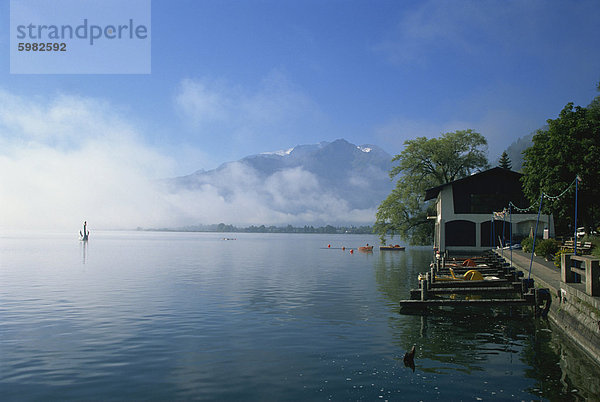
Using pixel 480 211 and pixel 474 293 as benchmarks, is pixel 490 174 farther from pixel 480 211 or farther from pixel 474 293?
pixel 474 293

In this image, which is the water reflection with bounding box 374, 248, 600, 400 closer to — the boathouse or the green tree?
the green tree

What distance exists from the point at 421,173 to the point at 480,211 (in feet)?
50.9

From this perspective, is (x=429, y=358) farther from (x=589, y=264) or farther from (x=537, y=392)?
(x=589, y=264)

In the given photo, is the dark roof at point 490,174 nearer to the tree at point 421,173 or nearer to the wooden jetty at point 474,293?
the tree at point 421,173

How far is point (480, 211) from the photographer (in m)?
54.7

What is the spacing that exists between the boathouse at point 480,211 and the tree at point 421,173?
510 inches

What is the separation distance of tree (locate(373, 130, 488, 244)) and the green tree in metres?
31.9

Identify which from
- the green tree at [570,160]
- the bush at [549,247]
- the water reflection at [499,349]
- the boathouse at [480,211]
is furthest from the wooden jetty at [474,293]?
Result: the boathouse at [480,211]

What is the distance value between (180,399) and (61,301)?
16390 mm

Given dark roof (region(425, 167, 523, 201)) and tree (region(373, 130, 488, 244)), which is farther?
tree (region(373, 130, 488, 244))

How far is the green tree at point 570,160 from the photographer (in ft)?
106

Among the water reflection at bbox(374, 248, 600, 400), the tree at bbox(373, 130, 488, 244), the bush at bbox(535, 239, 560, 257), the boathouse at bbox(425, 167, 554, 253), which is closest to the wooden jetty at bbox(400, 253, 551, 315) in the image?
the water reflection at bbox(374, 248, 600, 400)

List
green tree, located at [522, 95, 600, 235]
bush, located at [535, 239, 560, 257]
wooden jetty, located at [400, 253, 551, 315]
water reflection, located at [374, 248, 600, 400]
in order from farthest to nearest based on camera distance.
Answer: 1. green tree, located at [522, 95, 600, 235]
2. bush, located at [535, 239, 560, 257]
3. wooden jetty, located at [400, 253, 551, 315]
4. water reflection, located at [374, 248, 600, 400]

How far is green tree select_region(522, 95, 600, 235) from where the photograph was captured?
3231 centimetres
